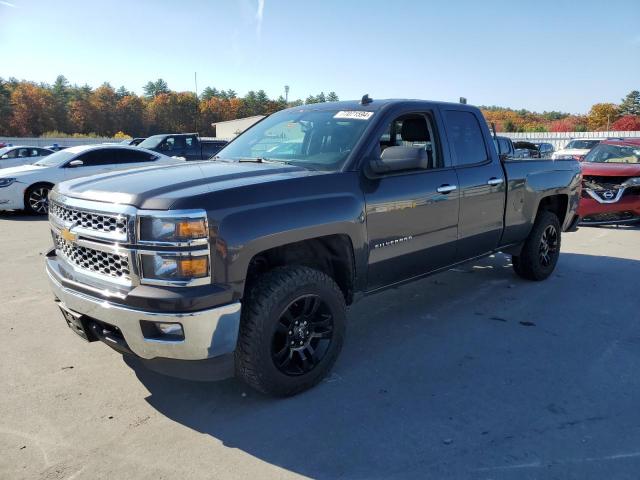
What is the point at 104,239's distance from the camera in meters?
2.85

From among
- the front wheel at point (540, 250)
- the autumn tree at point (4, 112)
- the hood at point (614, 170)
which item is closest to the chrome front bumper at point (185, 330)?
the front wheel at point (540, 250)

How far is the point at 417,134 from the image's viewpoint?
4426mm

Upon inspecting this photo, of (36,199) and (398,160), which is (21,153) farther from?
(398,160)

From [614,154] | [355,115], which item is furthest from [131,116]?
[355,115]

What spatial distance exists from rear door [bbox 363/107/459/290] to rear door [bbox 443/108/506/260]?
153 mm

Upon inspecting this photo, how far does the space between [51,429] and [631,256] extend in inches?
296

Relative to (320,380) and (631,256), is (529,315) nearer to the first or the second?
(320,380)

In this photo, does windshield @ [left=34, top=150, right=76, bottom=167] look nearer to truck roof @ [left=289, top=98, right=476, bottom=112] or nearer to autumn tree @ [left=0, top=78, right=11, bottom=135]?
truck roof @ [left=289, top=98, right=476, bottom=112]

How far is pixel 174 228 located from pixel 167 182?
0.49 m

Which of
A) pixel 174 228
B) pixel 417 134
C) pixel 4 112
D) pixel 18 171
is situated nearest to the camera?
pixel 174 228

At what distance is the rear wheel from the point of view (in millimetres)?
11117

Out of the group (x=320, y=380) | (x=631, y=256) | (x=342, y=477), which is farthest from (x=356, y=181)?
(x=631, y=256)

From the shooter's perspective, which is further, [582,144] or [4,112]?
[4,112]

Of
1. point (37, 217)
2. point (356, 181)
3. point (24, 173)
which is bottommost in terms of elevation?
point (37, 217)
